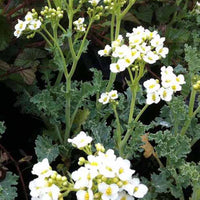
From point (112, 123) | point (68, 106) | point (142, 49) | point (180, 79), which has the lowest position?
point (112, 123)

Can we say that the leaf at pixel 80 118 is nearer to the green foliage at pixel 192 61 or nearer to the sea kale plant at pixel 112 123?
the sea kale plant at pixel 112 123

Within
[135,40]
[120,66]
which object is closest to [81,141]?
[120,66]

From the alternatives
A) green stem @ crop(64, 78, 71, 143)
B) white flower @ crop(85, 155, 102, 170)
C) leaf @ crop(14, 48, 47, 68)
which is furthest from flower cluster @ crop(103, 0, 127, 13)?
white flower @ crop(85, 155, 102, 170)

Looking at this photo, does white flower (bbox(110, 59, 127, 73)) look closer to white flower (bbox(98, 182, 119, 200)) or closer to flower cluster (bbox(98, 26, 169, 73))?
flower cluster (bbox(98, 26, 169, 73))

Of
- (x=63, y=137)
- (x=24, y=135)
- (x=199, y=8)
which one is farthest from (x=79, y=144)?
(x=199, y=8)

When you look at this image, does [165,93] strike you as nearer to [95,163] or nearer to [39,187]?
[95,163]

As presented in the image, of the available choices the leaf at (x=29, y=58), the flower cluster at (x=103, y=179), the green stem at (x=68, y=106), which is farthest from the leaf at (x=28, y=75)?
the flower cluster at (x=103, y=179)
